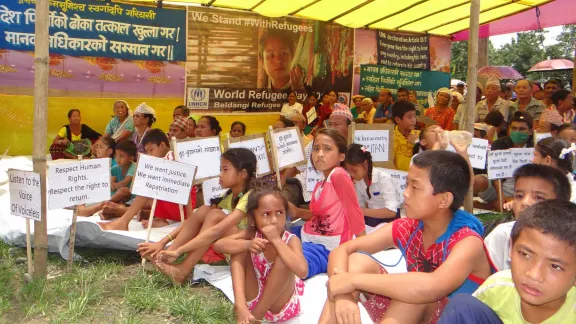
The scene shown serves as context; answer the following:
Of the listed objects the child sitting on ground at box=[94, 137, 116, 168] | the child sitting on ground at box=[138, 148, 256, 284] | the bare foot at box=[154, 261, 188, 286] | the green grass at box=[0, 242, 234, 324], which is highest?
the child sitting on ground at box=[94, 137, 116, 168]

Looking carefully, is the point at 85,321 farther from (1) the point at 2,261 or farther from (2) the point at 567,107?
(2) the point at 567,107

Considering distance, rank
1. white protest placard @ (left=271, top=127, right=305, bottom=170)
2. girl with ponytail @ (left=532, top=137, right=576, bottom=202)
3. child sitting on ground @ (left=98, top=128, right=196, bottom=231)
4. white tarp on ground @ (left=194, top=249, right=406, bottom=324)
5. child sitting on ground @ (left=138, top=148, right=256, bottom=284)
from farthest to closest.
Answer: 1. white protest placard @ (left=271, top=127, right=305, bottom=170)
2. child sitting on ground @ (left=98, top=128, right=196, bottom=231)
3. girl with ponytail @ (left=532, top=137, right=576, bottom=202)
4. child sitting on ground @ (left=138, top=148, right=256, bottom=284)
5. white tarp on ground @ (left=194, top=249, right=406, bottom=324)

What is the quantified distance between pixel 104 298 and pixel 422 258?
6.52 feet

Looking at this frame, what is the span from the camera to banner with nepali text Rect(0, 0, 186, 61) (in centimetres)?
831

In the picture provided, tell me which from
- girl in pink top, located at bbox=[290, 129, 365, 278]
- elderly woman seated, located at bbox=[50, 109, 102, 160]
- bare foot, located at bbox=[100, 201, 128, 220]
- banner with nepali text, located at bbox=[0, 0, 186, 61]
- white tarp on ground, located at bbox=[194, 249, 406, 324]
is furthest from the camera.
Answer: banner with nepali text, located at bbox=[0, 0, 186, 61]

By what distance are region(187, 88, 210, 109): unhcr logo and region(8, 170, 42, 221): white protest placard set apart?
6385mm

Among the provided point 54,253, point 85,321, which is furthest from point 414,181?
point 54,253

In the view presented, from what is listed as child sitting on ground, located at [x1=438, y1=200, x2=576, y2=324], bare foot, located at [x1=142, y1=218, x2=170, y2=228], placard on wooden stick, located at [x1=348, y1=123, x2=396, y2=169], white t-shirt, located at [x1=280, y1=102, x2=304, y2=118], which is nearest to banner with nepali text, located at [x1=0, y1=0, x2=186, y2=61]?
white t-shirt, located at [x1=280, y1=102, x2=304, y2=118]

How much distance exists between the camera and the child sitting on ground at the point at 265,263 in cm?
281

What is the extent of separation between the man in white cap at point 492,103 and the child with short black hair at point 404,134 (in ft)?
8.91

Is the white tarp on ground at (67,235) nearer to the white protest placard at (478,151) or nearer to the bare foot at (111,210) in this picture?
the bare foot at (111,210)

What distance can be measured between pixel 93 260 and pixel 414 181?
2.73m

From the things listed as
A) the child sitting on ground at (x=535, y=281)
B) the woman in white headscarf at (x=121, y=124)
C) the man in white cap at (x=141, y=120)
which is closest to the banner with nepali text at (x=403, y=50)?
the woman in white headscarf at (x=121, y=124)

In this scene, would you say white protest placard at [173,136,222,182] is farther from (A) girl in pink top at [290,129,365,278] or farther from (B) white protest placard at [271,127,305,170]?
(A) girl in pink top at [290,129,365,278]
